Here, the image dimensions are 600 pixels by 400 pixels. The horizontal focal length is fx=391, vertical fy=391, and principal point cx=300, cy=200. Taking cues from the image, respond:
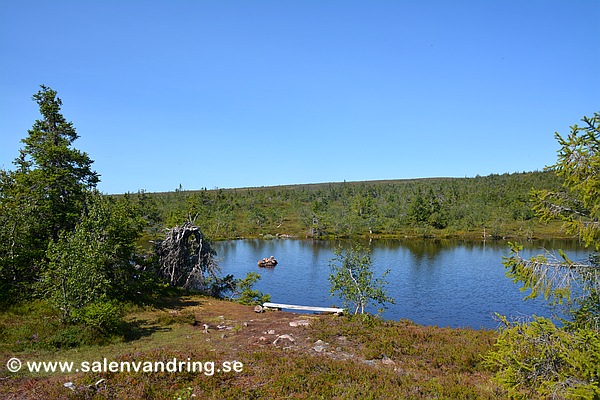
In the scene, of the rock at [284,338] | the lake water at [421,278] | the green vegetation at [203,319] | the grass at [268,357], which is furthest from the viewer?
the lake water at [421,278]

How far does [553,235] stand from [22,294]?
368 feet

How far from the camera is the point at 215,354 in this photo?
1611 cm

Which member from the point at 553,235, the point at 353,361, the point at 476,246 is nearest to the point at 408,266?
the point at 476,246

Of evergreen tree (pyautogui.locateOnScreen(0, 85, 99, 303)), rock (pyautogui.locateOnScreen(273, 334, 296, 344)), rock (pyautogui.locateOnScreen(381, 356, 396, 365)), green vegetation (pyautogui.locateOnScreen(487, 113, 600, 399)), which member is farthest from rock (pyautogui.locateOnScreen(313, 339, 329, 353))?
evergreen tree (pyautogui.locateOnScreen(0, 85, 99, 303))

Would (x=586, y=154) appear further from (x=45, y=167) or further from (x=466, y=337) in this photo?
(x=45, y=167)

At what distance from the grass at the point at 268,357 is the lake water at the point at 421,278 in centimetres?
669

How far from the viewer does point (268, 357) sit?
1578 cm

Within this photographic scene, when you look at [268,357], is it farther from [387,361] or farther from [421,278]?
[421,278]

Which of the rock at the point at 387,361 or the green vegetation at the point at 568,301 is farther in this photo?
the rock at the point at 387,361

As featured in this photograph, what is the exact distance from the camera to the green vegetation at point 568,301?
8.78 meters

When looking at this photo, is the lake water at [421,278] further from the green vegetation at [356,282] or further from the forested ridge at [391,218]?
the forested ridge at [391,218]

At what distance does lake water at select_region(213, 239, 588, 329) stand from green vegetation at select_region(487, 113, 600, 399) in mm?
10340

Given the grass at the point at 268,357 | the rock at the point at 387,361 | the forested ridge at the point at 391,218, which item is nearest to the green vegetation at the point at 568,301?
the grass at the point at 268,357

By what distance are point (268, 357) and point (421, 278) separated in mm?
41490
